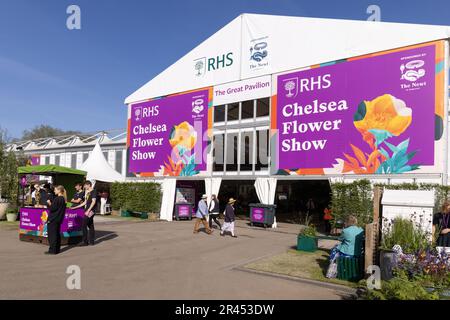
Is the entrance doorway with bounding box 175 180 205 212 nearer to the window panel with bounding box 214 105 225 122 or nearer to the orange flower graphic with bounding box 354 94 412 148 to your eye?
the window panel with bounding box 214 105 225 122

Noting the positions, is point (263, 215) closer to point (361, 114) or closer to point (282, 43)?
point (361, 114)

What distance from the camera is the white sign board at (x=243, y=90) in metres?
19.2

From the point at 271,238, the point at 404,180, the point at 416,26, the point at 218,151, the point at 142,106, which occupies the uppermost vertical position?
the point at 416,26

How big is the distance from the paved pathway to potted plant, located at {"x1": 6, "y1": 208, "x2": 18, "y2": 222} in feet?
18.2

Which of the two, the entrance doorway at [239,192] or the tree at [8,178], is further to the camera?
the entrance doorway at [239,192]

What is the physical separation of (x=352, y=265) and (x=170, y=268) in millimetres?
3805

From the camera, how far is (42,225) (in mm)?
10680

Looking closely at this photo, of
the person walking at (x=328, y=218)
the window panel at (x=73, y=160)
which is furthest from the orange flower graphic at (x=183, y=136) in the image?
the window panel at (x=73, y=160)

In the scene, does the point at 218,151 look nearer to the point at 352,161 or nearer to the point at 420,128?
the point at 352,161

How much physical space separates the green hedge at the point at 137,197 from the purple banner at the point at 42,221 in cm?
1102

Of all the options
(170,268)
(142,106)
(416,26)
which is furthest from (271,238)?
(142,106)

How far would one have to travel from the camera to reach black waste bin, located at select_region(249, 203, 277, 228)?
57.8ft

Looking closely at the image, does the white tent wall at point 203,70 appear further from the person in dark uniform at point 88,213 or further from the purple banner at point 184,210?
the person in dark uniform at point 88,213

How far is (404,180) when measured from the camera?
1446 cm
